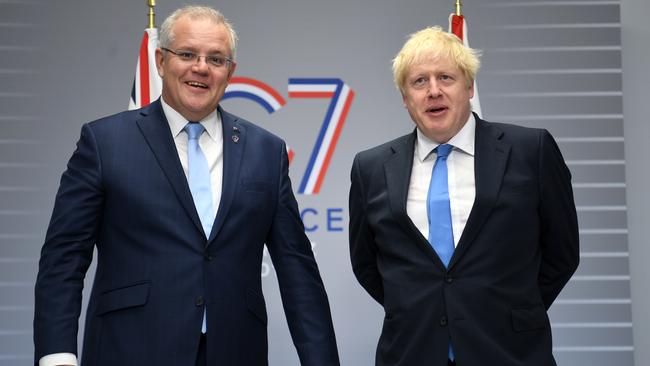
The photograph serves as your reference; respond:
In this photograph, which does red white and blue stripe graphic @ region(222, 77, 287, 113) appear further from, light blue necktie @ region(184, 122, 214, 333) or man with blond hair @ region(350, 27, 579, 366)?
light blue necktie @ region(184, 122, 214, 333)

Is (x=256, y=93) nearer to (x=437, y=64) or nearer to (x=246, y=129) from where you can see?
(x=246, y=129)

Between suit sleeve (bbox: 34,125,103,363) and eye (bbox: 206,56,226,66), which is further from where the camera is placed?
eye (bbox: 206,56,226,66)

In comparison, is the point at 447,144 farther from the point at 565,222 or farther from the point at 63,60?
the point at 63,60

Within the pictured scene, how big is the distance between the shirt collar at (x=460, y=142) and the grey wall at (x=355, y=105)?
220 centimetres

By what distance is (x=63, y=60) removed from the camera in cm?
470

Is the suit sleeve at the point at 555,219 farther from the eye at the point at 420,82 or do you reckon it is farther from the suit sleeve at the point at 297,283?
the suit sleeve at the point at 297,283

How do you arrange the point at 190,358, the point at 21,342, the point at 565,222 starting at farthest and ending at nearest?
the point at 21,342, the point at 565,222, the point at 190,358

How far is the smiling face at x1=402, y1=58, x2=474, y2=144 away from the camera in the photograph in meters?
2.41

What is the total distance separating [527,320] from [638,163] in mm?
2777

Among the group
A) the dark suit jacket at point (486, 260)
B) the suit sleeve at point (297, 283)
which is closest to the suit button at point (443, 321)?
the dark suit jacket at point (486, 260)

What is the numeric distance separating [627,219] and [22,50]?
361 centimetres

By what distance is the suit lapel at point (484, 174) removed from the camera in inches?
90.3

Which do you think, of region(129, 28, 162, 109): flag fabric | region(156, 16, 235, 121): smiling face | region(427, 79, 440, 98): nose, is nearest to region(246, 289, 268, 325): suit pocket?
region(156, 16, 235, 121): smiling face

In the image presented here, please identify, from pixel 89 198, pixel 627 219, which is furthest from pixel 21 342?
pixel 627 219
